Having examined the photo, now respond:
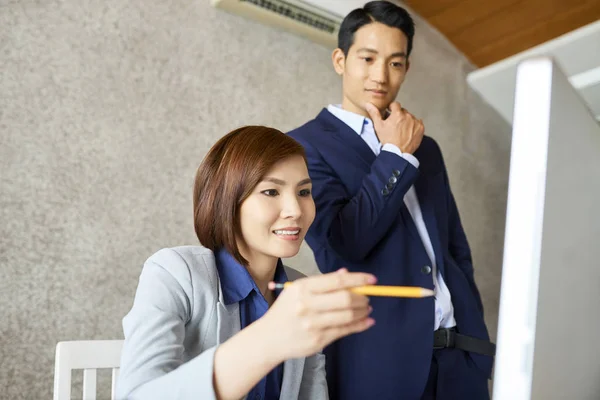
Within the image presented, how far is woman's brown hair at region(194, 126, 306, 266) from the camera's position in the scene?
40.2 inches

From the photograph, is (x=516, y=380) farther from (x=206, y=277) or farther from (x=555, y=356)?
(x=206, y=277)

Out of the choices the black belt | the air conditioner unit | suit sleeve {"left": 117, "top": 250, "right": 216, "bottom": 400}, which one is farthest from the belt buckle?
the air conditioner unit

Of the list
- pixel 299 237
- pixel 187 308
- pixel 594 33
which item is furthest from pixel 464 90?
pixel 187 308

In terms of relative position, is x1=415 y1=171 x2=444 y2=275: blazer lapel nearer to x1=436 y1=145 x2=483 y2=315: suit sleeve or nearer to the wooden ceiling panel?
x1=436 y1=145 x2=483 y2=315: suit sleeve

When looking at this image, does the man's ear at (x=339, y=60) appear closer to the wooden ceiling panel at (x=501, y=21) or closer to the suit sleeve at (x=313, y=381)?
the suit sleeve at (x=313, y=381)

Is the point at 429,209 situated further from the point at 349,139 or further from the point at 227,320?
the point at 227,320

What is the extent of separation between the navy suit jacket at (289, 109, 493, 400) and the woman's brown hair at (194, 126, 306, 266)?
0.88 feet

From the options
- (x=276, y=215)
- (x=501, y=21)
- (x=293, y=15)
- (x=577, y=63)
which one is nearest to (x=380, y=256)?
(x=276, y=215)

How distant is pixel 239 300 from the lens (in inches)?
39.3

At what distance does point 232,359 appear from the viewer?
64 centimetres

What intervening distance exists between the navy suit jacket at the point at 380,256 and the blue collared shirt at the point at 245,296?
0.31 m

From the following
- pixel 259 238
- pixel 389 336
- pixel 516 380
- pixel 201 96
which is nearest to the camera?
pixel 516 380

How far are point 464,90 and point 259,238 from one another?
217 centimetres

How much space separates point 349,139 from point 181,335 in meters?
0.75
